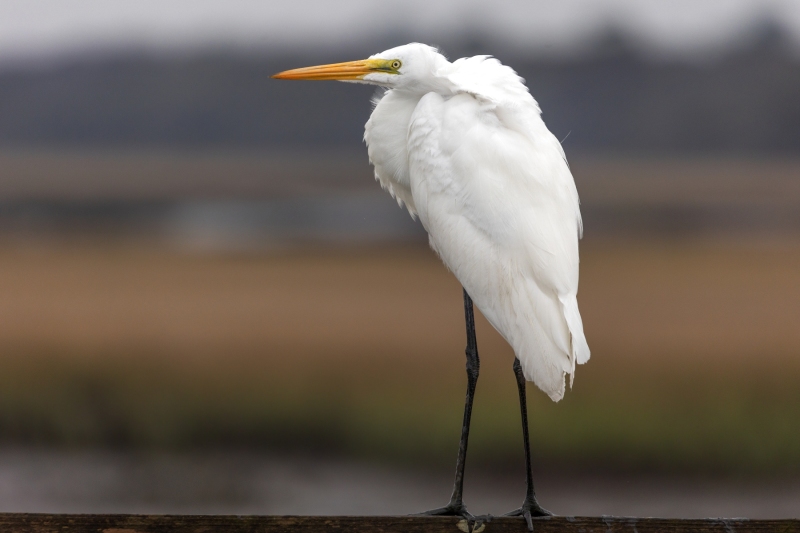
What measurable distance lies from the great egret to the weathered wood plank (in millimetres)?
199

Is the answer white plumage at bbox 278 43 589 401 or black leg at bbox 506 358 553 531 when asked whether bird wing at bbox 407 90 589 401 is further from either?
black leg at bbox 506 358 553 531

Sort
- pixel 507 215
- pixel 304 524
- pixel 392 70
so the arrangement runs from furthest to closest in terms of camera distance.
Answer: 1. pixel 392 70
2. pixel 507 215
3. pixel 304 524

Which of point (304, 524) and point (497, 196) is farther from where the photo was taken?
point (497, 196)

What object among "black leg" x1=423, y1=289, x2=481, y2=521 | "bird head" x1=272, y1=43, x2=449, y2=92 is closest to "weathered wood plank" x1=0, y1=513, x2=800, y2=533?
"black leg" x1=423, y1=289, x2=481, y2=521

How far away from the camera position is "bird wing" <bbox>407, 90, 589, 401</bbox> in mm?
1296

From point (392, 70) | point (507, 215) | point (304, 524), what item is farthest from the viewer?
point (392, 70)

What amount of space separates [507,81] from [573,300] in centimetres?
46

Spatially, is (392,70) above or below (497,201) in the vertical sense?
above

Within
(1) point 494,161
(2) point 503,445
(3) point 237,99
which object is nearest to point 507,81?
(1) point 494,161

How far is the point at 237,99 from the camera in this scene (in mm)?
11586

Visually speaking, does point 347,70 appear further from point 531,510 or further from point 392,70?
point 531,510

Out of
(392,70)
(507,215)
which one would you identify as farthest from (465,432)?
(392,70)

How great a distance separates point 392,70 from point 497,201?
357 millimetres

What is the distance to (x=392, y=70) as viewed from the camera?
1.50 metres
